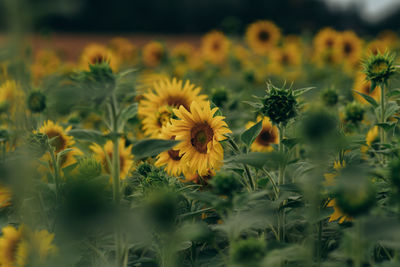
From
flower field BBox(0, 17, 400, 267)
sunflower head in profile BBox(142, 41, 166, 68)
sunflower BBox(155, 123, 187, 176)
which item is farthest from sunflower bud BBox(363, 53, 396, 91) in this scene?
sunflower head in profile BBox(142, 41, 166, 68)

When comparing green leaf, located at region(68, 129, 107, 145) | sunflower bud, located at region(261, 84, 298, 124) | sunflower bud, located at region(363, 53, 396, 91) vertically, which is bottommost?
green leaf, located at region(68, 129, 107, 145)

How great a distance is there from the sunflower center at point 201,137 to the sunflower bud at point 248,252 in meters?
0.32

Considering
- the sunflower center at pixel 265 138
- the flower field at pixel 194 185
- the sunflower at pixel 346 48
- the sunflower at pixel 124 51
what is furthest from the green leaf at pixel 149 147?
the sunflower at pixel 124 51

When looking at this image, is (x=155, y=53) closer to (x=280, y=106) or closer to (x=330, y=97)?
(x=330, y=97)

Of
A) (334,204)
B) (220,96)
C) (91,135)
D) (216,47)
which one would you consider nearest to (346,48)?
(216,47)

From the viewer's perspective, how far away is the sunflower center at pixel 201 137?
34.4 inches

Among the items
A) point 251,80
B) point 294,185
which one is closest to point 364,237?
point 294,185

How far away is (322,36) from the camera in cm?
326

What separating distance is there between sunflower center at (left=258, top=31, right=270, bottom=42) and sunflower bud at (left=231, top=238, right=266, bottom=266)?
3020 mm

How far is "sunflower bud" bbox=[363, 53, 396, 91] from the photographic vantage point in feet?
3.03

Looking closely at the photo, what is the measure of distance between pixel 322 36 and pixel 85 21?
35.8ft

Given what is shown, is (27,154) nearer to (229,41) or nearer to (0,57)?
(0,57)

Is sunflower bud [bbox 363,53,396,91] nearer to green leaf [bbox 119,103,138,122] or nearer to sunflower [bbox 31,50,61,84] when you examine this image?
green leaf [bbox 119,103,138,122]

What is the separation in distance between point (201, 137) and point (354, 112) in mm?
610
